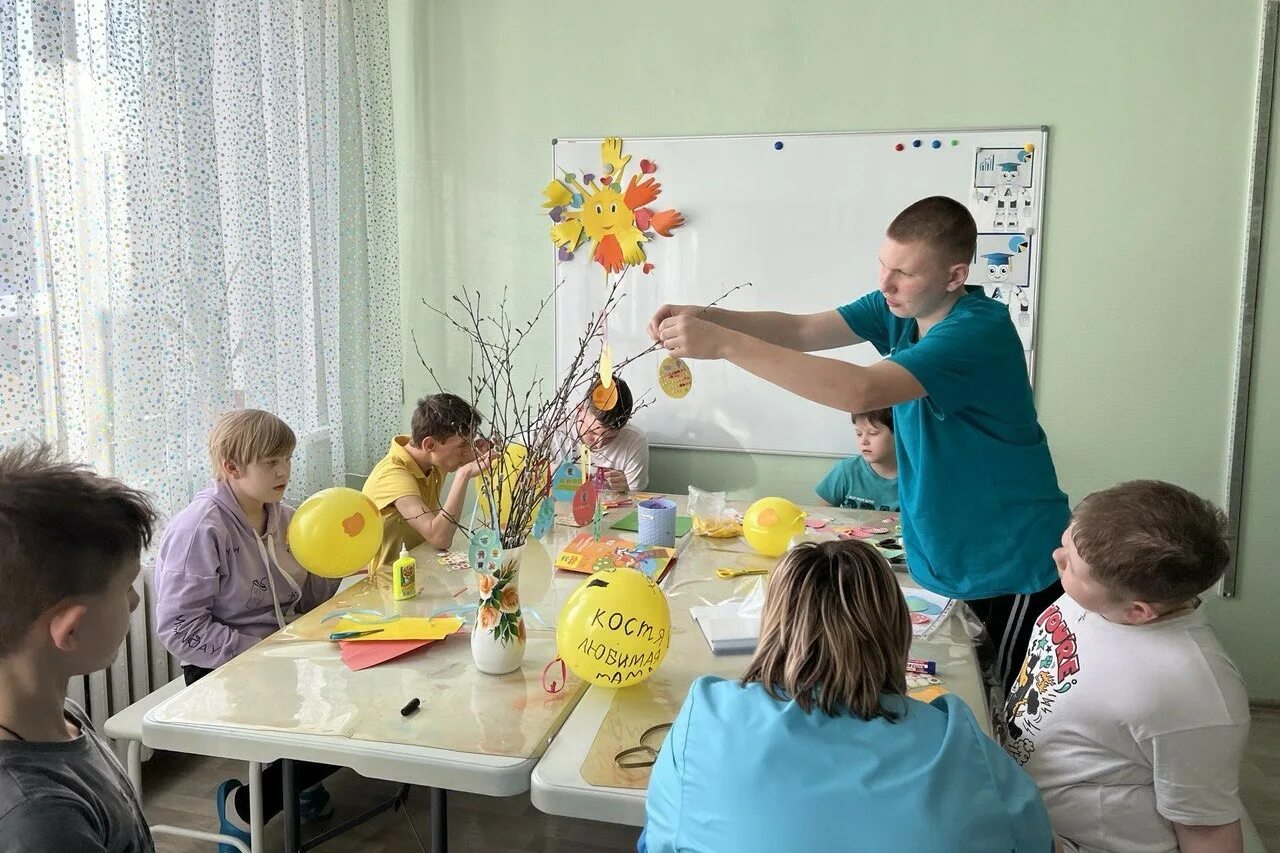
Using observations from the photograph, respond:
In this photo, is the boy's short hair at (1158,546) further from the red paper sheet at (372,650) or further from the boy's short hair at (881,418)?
the boy's short hair at (881,418)

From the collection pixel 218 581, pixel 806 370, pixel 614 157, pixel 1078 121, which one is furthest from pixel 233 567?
pixel 1078 121

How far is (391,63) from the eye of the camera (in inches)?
154

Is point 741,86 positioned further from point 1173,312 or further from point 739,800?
point 739,800

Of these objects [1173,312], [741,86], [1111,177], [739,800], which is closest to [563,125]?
[741,86]

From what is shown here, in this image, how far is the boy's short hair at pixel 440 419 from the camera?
2.62m

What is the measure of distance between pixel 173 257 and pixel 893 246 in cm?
199

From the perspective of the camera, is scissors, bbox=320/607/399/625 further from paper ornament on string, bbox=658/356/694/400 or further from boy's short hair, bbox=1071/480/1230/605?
boy's short hair, bbox=1071/480/1230/605

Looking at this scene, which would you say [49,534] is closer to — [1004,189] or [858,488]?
[858,488]

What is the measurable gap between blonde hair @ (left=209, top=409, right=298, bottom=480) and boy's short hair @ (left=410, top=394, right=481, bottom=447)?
0.45m

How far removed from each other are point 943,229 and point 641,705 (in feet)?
3.76

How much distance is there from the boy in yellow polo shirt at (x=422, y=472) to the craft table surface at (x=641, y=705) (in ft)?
2.27

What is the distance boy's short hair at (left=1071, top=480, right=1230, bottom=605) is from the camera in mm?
1367

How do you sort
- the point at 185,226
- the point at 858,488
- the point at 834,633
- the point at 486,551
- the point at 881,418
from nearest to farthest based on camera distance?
the point at 834,633 → the point at 486,551 → the point at 185,226 → the point at 881,418 → the point at 858,488

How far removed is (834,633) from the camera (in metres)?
1.14
